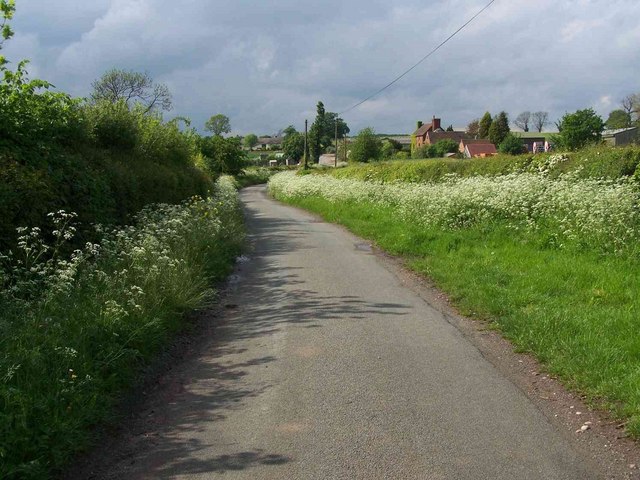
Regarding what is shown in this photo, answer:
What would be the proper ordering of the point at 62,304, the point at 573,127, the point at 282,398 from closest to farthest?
the point at 282,398, the point at 62,304, the point at 573,127

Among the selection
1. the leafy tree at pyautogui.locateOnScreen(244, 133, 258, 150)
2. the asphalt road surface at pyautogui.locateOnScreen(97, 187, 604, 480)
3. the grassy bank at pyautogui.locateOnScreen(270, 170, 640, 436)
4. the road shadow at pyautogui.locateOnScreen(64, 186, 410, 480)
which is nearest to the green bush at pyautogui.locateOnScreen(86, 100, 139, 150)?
the road shadow at pyautogui.locateOnScreen(64, 186, 410, 480)

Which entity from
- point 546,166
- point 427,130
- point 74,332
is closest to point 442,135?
point 427,130

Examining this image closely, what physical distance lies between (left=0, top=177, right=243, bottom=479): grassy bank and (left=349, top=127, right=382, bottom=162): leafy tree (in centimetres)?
6068

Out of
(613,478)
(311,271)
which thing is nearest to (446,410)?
(613,478)

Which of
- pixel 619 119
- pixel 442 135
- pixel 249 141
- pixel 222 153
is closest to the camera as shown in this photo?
pixel 222 153

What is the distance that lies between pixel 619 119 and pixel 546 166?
288 feet

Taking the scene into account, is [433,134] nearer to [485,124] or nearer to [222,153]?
[485,124]

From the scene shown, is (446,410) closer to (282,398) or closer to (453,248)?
(282,398)

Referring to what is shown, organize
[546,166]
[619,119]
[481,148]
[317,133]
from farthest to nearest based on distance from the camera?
1. [317,133]
2. [619,119]
3. [481,148]
4. [546,166]

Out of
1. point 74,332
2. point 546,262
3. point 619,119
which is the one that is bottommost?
point 546,262

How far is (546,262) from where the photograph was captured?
9547 millimetres

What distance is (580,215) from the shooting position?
10.6 meters

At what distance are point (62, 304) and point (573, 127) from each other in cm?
4897

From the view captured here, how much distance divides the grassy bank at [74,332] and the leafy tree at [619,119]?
313ft
